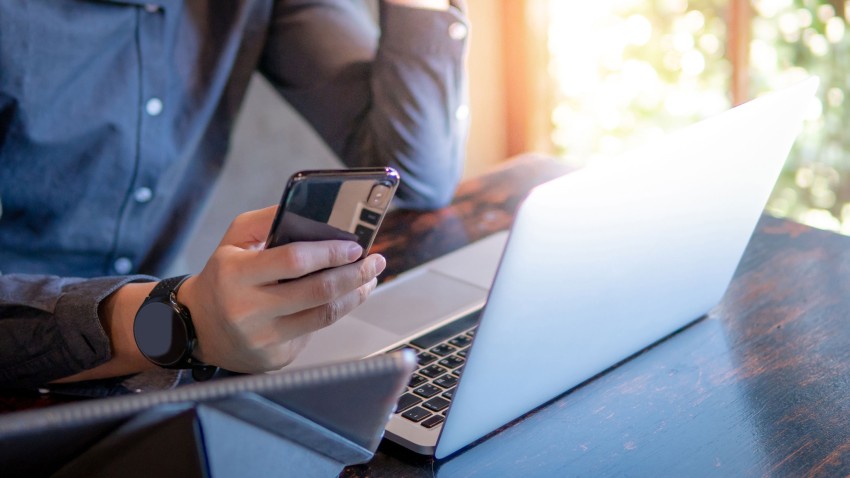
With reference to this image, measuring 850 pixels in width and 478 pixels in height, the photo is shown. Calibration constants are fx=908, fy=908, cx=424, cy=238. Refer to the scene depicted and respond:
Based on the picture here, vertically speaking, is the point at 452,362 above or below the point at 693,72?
above

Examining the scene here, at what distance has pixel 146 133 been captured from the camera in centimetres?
125

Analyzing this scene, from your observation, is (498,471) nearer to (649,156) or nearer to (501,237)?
(649,156)

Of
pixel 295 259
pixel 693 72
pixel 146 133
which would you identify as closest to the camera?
pixel 295 259

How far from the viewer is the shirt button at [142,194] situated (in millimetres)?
1269

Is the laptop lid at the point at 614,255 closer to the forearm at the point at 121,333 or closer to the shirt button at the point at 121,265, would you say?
the forearm at the point at 121,333

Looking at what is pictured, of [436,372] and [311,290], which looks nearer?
[311,290]

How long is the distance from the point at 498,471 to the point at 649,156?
0.27 m

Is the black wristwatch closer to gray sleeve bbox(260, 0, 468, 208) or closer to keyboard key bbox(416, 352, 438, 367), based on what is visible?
keyboard key bbox(416, 352, 438, 367)

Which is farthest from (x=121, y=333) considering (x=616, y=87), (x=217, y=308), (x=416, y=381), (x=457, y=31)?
(x=616, y=87)

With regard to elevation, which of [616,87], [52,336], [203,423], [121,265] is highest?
[203,423]

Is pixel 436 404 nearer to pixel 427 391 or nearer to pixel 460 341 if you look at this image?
pixel 427 391

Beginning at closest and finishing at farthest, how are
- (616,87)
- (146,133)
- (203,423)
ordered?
(203,423) < (146,133) < (616,87)

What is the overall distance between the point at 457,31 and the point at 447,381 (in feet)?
2.14

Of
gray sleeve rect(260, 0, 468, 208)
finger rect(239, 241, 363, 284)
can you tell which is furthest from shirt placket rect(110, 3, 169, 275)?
finger rect(239, 241, 363, 284)
